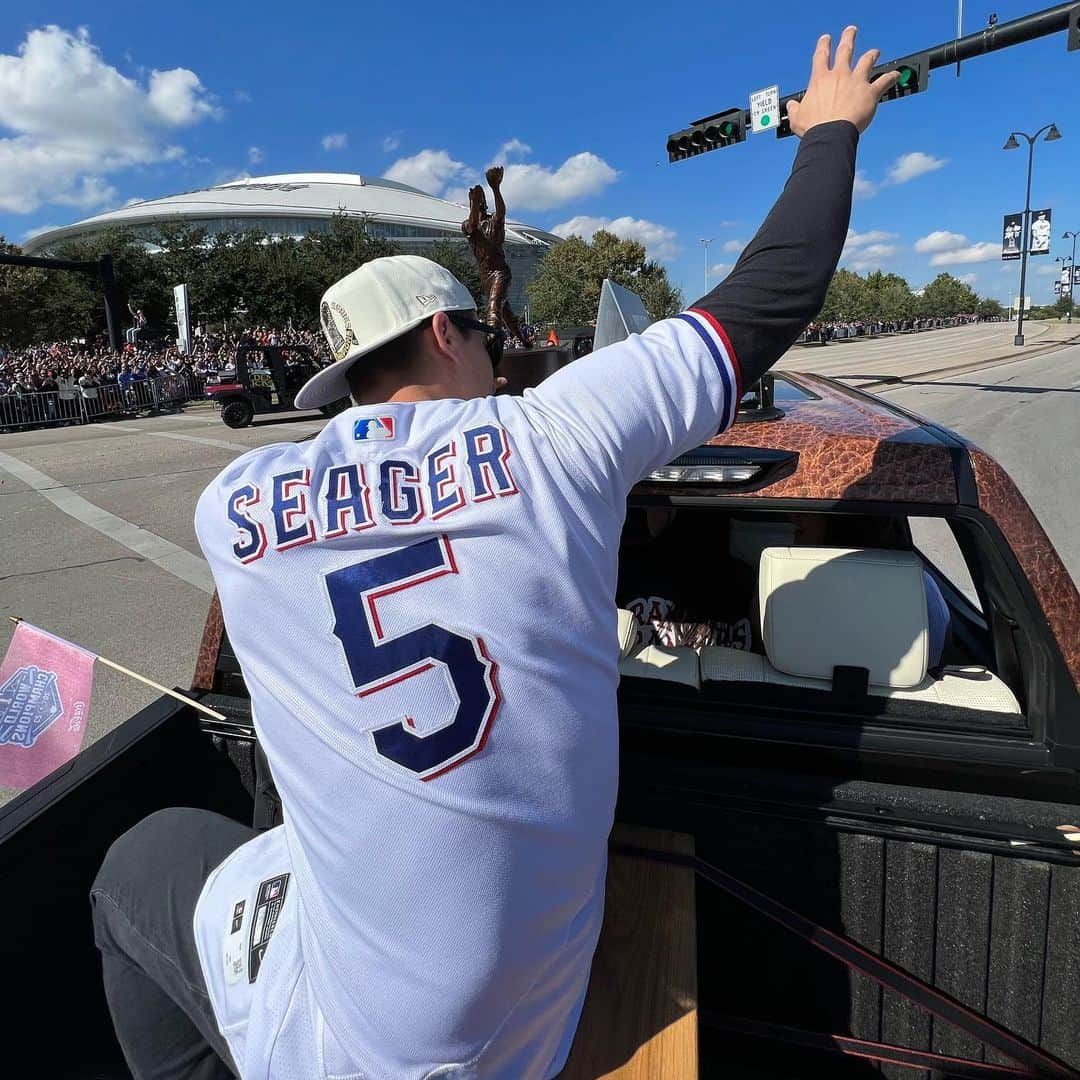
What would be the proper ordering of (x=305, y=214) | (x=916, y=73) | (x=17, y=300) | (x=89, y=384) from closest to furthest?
(x=916, y=73) → (x=89, y=384) → (x=17, y=300) → (x=305, y=214)

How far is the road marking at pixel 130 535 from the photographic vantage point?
6.98m

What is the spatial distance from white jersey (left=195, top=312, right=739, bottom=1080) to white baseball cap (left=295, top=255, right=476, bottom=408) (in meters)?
0.24

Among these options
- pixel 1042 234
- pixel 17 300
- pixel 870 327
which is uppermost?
pixel 1042 234

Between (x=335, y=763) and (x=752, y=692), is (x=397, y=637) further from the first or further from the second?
(x=752, y=692)

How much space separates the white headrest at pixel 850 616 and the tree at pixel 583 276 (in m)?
55.4

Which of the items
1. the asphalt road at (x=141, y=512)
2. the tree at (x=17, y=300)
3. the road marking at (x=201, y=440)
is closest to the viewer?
the asphalt road at (x=141, y=512)

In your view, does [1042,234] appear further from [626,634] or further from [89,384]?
[626,634]

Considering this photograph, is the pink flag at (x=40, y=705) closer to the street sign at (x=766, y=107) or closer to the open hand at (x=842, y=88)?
the open hand at (x=842, y=88)

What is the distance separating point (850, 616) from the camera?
5.81 ft

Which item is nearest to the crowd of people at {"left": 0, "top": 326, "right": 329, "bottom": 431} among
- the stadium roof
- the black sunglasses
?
the black sunglasses

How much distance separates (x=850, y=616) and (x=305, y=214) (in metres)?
99.5

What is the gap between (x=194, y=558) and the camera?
740 cm

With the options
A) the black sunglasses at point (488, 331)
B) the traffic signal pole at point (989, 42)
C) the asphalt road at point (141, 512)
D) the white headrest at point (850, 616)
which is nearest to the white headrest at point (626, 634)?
the white headrest at point (850, 616)

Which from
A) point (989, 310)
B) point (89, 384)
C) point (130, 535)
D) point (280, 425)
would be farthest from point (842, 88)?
point (989, 310)
